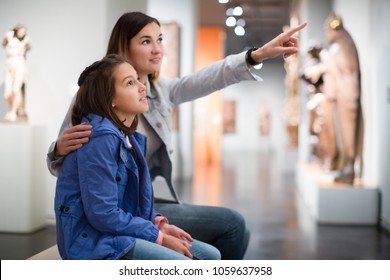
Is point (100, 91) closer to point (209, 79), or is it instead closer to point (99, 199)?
point (99, 199)

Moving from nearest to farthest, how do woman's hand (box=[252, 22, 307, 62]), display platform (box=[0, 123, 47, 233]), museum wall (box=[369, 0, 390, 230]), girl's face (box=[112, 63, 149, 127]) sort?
girl's face (box=[112, 63, 149, 127]) < woman's hand (box=[252, 22, 307, 62]) < display platform (box=[0, 123, 47, 233]) < museum wall (box=[369, 0, 390, 230])

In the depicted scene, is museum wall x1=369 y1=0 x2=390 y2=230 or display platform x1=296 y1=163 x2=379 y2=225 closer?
museum wall x1=369 y1=0 x2=390 y2=230

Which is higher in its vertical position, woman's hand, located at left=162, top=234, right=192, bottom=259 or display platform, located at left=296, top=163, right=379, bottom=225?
woman's hand, located at left=162, top=234, right=192, bottom=259

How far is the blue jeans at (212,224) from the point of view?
Answer: 7.97ft

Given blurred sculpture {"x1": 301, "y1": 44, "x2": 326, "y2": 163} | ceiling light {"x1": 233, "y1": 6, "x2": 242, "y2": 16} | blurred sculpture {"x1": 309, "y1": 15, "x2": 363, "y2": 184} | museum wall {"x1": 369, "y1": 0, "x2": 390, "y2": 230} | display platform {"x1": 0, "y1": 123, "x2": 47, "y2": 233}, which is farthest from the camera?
blurred sculpture {"x1": 301, "y1": 44, "x2": 326, "y2": 163}

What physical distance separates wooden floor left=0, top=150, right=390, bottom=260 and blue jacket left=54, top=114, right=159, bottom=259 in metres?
0.71

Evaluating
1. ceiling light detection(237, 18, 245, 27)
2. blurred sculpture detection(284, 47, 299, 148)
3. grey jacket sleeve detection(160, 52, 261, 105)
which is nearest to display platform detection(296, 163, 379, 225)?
ceiling light detection(237, 18, 245, 27)

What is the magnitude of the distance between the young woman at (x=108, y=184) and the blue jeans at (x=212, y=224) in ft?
1.41

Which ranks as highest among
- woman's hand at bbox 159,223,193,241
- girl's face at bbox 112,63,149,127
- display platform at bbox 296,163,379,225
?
girl's face at bbox 112,63,149,127

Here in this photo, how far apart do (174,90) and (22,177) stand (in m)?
0.76

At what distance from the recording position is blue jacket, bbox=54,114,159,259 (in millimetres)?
1825

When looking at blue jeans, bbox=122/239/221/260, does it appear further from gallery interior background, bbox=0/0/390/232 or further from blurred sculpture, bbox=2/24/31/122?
blurred sculpture, bbox=2/24/31/122

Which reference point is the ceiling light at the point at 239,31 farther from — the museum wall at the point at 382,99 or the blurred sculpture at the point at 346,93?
the blurred sculpture at the point at 346,93
